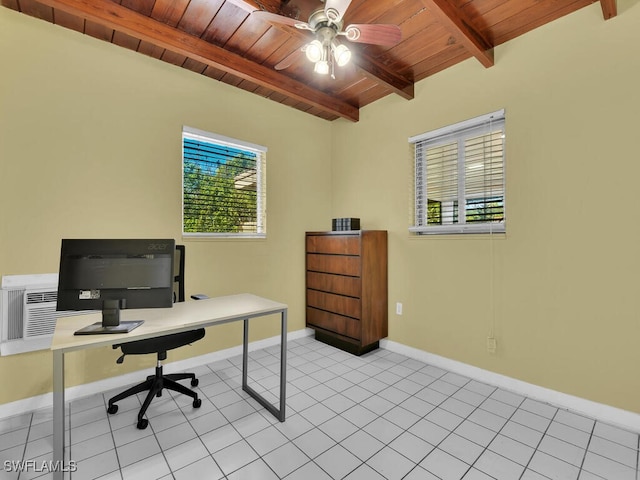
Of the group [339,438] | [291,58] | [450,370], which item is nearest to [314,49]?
[291,58]

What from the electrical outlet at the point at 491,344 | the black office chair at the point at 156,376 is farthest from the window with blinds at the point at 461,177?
the black office chair at the point at 156,376

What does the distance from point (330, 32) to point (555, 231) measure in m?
2.10

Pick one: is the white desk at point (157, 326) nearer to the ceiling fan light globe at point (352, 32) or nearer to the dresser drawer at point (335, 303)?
the dresser drawer at point (335, 303)

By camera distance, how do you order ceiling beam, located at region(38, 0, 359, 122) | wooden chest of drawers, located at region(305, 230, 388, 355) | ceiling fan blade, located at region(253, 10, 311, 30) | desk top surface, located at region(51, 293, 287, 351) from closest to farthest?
1. desk top surface, located at region(51, 293, 287, 351)
2. ceiling fan blade, located at region(253, 10, 311, 30)
3. ceiling beam, located at region(38, 0, 359, 122)
4. wooden chest of drawers, located at region(305, 230, 388, 355)

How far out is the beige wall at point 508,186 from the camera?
1.99 m

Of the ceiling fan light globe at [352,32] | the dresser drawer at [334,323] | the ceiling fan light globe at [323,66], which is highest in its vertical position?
the ceiling fan light globe at [352,32]

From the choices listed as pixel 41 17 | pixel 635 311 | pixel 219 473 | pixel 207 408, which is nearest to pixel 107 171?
pixel 41 17

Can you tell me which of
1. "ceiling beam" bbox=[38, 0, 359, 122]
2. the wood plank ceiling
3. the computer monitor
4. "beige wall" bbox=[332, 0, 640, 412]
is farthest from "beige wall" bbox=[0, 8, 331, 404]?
"beige wall" bbox=[332, 0, 640, 412]

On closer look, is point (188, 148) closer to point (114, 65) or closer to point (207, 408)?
point (114, 65)

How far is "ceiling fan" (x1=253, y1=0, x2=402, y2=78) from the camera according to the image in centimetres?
171

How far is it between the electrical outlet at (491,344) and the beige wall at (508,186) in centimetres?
5

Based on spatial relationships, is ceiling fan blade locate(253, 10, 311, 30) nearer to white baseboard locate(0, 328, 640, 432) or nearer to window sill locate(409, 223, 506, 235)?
window sill locate(409, 223, 506, 235)

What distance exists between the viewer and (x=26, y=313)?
2.06 metres

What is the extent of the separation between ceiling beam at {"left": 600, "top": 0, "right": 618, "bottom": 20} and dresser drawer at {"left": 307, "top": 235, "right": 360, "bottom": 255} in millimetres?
2361
